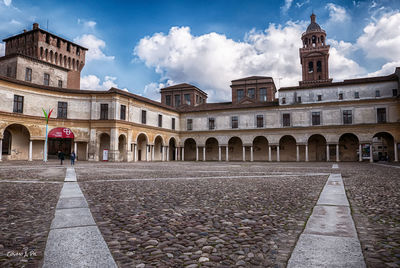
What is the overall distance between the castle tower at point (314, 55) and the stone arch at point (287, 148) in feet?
61.3

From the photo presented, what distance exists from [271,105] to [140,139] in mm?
18088

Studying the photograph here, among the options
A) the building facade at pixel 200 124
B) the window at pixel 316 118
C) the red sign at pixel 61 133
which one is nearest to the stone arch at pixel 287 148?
the building facade at pixel 200 124

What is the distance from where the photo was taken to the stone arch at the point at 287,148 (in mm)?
35688

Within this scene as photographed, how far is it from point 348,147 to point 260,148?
1129cm

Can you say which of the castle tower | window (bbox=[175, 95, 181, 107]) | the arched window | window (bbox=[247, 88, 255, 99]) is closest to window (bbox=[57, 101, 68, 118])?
window (bbox=[175, 95, 181, 107])

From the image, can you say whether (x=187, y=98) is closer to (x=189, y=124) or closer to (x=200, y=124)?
(x=189, y=124)

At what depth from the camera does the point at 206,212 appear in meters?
4.14

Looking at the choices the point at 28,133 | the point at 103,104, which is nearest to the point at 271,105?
the point at 103,104

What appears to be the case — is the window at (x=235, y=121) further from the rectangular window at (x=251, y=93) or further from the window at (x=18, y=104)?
the window at (x=18, y=104)

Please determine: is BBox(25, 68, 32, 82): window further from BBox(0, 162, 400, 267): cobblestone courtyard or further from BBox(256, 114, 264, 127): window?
BBox(0, 162, 400, 267): cobblestone courtyard

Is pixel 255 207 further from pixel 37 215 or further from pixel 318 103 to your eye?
pixel 318 103

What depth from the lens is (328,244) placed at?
2.46m

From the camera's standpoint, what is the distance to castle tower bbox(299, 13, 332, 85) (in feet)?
165

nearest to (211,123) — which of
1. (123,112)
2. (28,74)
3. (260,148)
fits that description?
(260,148)
